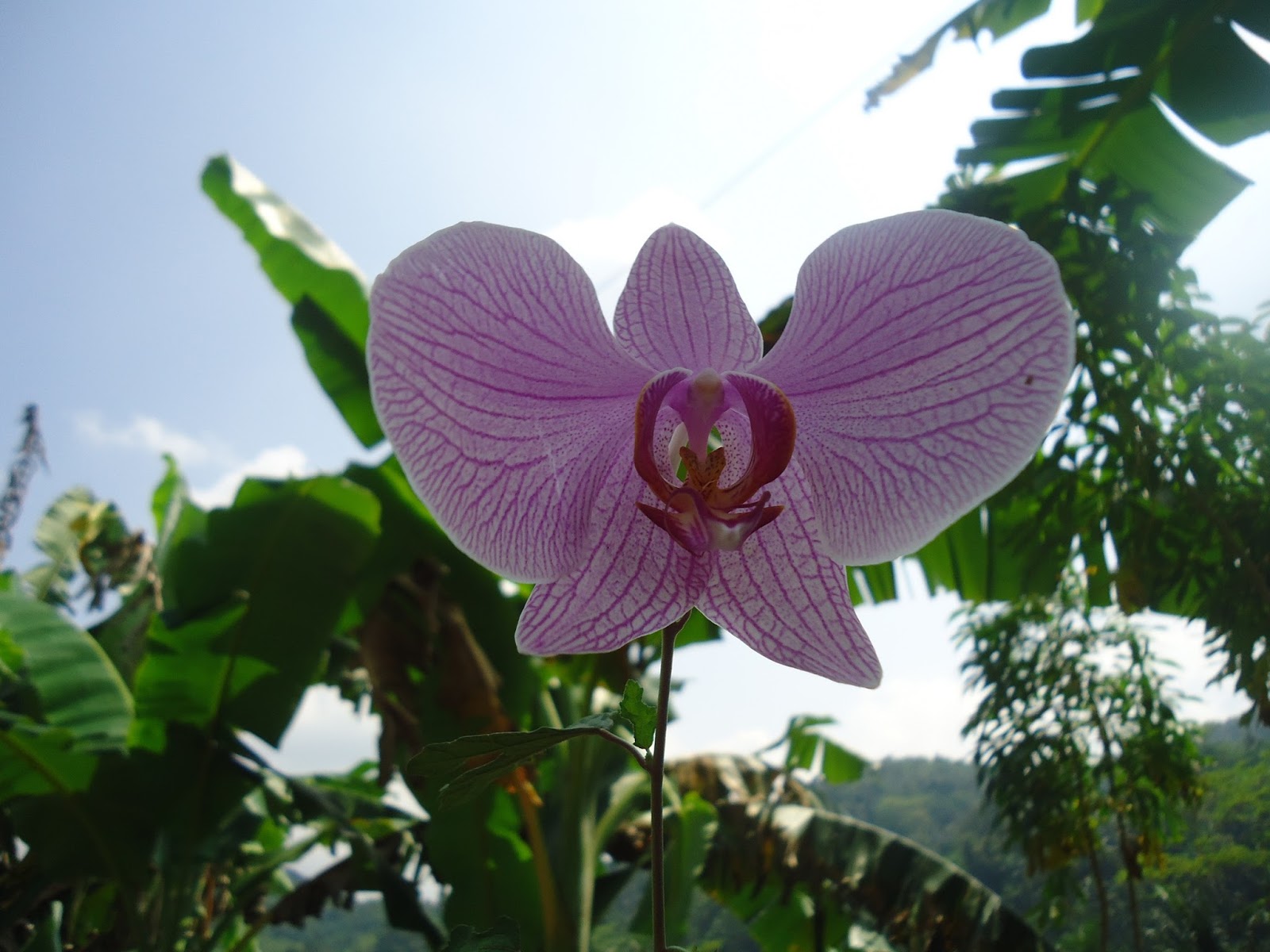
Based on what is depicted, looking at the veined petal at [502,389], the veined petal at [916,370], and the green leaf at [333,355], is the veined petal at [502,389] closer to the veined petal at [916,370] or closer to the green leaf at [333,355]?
the veined petal at [916,370]

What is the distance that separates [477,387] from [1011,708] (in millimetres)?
3395

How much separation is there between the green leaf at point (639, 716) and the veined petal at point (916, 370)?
17cm

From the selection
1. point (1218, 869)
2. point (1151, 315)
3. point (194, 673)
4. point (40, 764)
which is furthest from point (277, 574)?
point (1218, 869)

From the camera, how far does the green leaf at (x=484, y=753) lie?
0.47 meters

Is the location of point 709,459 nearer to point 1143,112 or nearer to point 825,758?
point 1143,112

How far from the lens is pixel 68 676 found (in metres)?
2.21

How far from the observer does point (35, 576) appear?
10.6 ft

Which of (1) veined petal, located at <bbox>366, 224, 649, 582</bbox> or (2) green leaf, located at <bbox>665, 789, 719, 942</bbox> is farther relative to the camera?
(2) green leaf, located at <bbox>665, 789, 719, 942</bbox>

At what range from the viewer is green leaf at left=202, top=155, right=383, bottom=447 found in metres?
2.48

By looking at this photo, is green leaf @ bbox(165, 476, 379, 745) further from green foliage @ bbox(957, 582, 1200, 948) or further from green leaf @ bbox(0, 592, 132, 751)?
green foliage @ bbox(957, 582, 1200, 948)

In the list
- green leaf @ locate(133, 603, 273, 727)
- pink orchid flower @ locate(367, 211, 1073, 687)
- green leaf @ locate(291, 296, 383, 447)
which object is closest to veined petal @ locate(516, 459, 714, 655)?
pink orchid flower @ locate(367, 211, 1073, 687)

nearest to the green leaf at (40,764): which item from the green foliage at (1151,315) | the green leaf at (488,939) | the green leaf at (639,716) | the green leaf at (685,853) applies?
the green leaf at (685,853)

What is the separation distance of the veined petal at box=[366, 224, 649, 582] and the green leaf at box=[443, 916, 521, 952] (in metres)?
0.22

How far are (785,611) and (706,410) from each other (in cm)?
14
